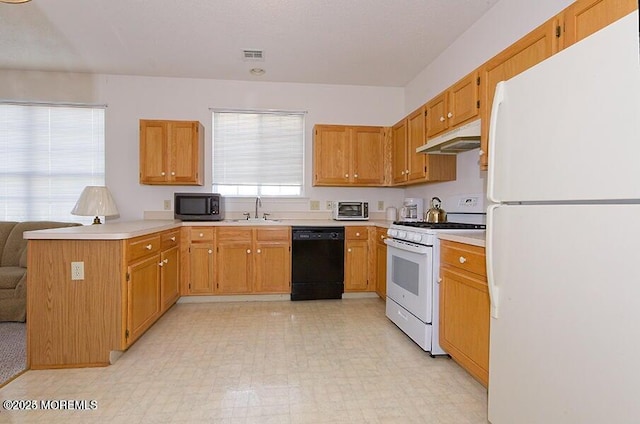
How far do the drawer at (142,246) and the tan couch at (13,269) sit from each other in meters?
1.30

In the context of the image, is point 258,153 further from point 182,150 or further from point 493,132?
point 493,132

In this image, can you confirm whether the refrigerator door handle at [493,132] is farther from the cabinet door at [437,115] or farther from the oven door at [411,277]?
the cabinet door at [437,115]

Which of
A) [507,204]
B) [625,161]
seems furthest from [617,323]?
[507,204]

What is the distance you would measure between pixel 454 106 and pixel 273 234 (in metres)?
2.20

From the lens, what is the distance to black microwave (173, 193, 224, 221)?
378cm

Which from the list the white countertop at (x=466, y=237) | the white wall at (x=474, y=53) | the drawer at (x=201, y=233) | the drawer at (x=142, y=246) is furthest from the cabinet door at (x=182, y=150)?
the white countertop at (x=466, y=237)

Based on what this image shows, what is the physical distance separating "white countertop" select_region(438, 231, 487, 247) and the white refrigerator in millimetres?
379

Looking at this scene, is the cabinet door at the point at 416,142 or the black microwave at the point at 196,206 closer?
the cabinet door at the point at 416,142

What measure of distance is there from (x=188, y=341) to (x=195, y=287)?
1.07 m

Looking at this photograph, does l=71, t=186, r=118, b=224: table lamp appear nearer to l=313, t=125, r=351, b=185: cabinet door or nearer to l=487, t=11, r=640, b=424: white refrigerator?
l=313, t=125, r=351, b=185: cabinet door

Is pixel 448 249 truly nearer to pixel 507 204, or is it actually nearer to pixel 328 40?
pixel 507 204

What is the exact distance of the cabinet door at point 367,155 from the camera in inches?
164

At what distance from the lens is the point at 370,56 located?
360 cm

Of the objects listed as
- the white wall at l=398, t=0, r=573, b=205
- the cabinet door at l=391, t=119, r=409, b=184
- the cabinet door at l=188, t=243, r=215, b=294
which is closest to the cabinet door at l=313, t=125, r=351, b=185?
the cabinet door at l=391, t=119, r=409, b=184
